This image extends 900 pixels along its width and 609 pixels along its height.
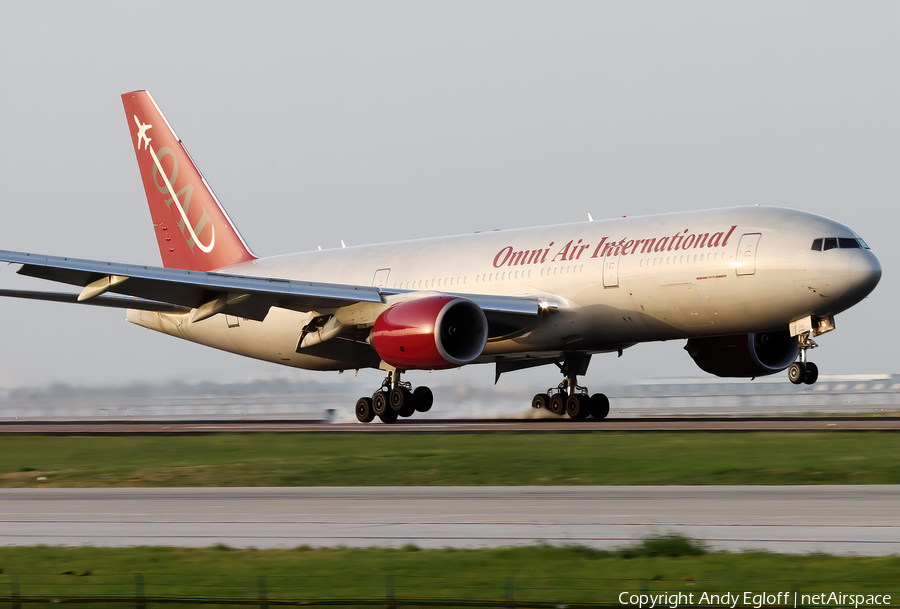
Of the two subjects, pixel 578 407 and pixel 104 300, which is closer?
pixel 578 407

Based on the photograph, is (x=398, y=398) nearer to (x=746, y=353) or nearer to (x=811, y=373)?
(x=746, y=353)

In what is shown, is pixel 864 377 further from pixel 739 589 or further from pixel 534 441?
pixel 739 589

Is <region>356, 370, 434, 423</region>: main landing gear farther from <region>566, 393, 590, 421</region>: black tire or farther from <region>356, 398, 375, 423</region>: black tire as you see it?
<region>566, 393, 590, 421</region>: black tire

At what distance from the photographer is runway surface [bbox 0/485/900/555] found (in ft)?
36.4

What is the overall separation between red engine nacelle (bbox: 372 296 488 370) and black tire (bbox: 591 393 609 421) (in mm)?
5666

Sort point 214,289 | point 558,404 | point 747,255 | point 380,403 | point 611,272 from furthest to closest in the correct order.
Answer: point 558,404 < point 380,403 < point 214,289 < point 611,272 < point 747,255

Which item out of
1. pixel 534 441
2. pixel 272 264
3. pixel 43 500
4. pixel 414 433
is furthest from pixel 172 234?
pixel 43 500

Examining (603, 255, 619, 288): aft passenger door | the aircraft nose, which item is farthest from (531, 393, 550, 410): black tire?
the aircraft nose

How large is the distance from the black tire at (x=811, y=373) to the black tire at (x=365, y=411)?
11.7 meters

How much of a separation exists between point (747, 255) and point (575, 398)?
25.0 ft

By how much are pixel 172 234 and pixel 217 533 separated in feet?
95.1

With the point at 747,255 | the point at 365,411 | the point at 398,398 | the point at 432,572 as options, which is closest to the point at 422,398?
the point at 398,398

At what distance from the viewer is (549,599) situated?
8.09 m

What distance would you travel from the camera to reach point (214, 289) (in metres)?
29.5
